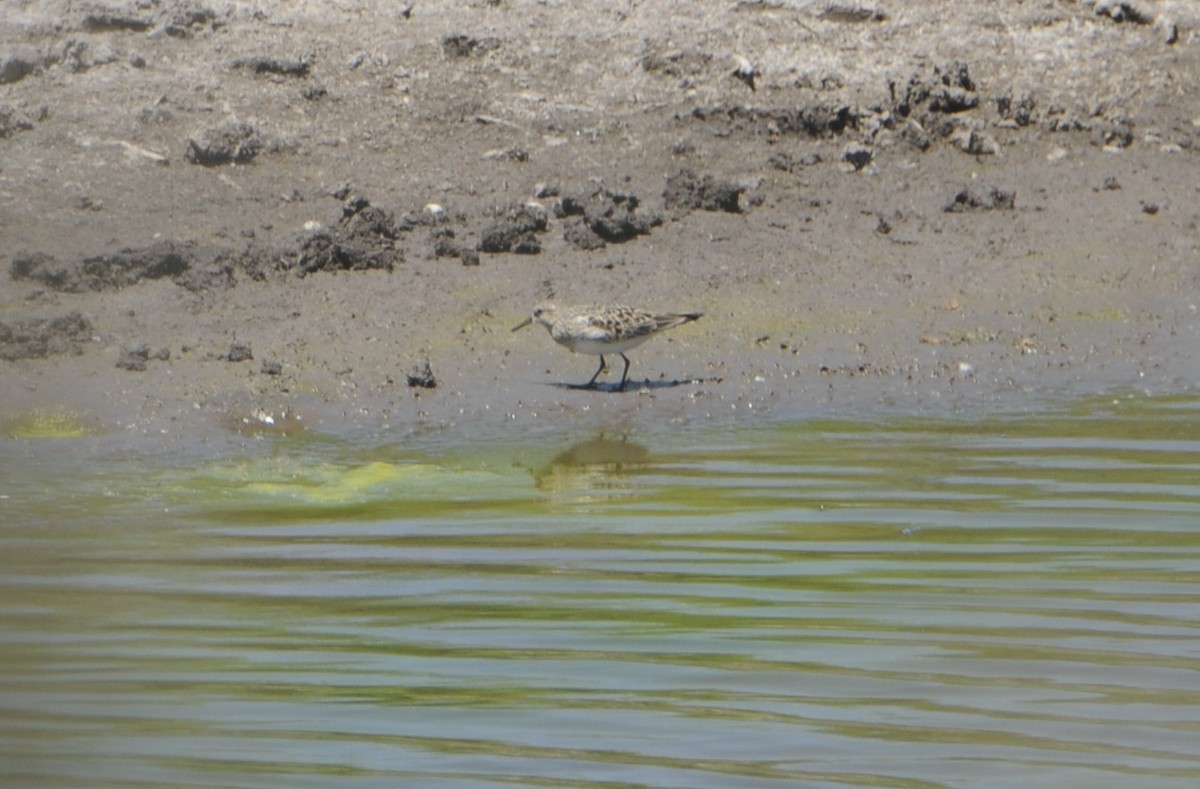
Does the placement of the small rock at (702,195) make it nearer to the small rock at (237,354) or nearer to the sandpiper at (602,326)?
the sandpiper at (602,326)

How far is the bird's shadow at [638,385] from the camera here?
10.0 metres

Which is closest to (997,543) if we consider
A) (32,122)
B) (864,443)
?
(864,443)

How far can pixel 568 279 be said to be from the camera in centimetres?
1109

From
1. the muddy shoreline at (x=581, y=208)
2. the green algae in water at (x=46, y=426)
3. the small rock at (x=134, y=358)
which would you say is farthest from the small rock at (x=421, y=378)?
the green algae in water at (x=46, y=426)

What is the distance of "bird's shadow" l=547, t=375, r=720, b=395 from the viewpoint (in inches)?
396

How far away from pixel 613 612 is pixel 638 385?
13.4 feet

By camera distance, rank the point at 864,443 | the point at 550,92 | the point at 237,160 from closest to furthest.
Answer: the point at 864,443 < the point at 237,160 < the point at 550,92

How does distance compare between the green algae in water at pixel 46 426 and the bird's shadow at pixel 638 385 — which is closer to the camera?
the green algae in water at pixel 46 426

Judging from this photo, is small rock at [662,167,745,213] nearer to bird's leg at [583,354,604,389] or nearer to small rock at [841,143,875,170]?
small rock at [841,143,875,170]

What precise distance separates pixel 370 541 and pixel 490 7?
7007 mm

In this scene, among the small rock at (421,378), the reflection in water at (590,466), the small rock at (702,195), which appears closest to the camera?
the reflection in water at (590,466)

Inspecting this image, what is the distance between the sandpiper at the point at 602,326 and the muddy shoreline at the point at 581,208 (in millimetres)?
238

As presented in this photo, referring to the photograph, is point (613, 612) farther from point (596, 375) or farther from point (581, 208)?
point (581, 208)

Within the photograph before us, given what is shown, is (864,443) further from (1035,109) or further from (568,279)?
(1035,109)
